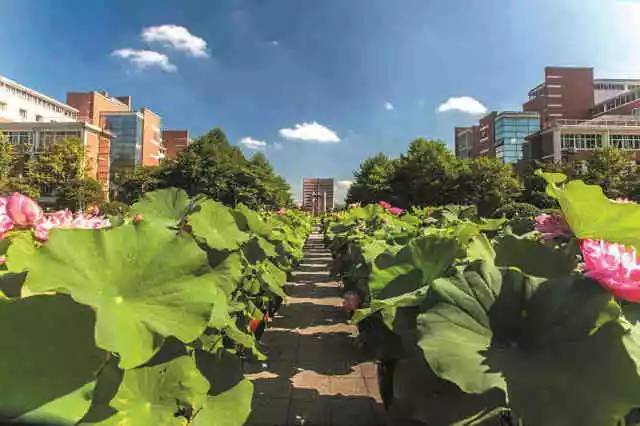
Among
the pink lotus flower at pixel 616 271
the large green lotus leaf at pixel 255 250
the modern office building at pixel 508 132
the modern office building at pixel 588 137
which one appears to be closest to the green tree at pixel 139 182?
the large green lotus leaf at pixel 255 250

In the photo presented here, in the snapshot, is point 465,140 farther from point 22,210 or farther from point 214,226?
point 22,210

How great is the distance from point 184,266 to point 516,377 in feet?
2.46

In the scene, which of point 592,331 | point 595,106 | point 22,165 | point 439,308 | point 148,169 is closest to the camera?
point 592,331

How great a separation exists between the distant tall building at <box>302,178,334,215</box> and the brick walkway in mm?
81835

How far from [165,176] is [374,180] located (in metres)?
17.6

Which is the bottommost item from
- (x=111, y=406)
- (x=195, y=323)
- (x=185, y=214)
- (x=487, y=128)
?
(x=111, y=406)

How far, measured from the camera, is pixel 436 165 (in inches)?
1184

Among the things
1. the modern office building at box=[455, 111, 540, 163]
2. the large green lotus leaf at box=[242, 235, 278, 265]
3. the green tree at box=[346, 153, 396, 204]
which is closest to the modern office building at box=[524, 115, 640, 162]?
the modern office building at box=[455, 111, 540, 163]

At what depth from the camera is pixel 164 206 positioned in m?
2.24

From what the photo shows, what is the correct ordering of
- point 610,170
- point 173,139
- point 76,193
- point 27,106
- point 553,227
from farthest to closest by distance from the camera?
point 173,139 < point 27,106 < point 610,170 < point 76,193 < point 553,227

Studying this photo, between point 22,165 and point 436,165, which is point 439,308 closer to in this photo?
point 436,165

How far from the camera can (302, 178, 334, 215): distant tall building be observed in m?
89.5

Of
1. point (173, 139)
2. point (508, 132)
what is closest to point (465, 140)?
point (508, 132)

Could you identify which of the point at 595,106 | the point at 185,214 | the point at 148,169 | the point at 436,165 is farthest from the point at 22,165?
the point at 595,106
